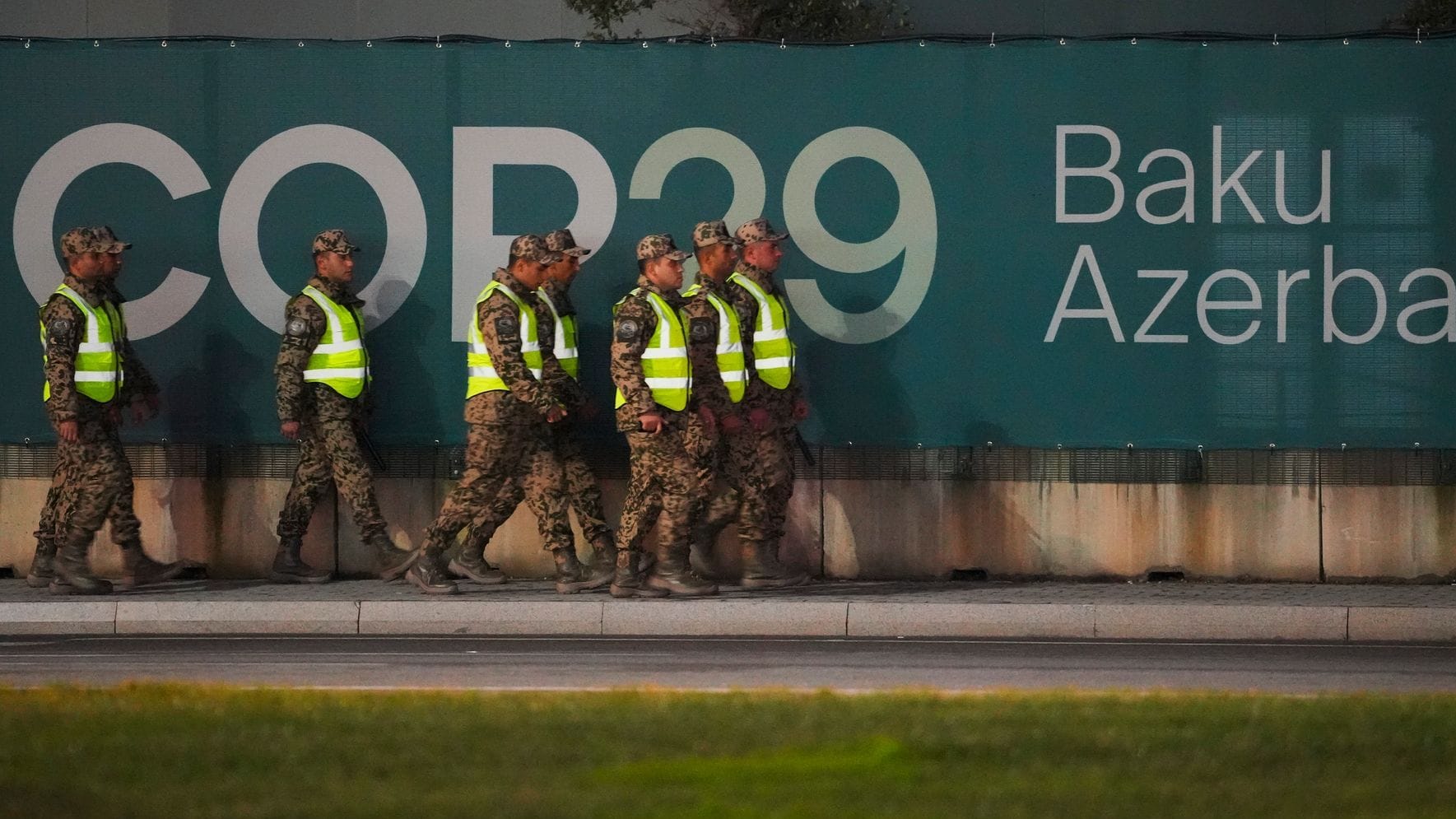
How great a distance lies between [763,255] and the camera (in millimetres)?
13969

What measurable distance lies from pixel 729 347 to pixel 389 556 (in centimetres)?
265

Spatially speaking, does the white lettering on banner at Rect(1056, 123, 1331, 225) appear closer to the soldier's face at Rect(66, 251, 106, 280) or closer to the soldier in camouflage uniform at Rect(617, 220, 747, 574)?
the soldier in camouflage uniform at Rect(617, 220, 747, 574)

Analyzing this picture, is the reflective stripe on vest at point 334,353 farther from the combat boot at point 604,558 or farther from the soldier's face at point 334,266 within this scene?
the combat boot at point 604,558

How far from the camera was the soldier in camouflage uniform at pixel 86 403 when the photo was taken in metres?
13.8

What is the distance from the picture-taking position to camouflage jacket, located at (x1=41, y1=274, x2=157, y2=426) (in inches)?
542

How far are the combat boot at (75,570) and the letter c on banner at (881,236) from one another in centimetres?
498

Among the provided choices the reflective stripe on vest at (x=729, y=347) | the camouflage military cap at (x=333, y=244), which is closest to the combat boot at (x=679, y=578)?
the reflective stripe on vest at (x=729, y=347)

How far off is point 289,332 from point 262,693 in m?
4.80

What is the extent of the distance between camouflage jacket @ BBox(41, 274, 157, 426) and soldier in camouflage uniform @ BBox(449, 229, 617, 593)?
2.51 meters

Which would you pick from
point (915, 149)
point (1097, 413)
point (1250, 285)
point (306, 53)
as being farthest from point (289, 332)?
point (1250, 285)

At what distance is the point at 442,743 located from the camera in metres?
8.27

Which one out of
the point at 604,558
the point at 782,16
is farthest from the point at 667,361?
the point at 782,16

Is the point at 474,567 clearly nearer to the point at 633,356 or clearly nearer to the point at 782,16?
the point at 633,356

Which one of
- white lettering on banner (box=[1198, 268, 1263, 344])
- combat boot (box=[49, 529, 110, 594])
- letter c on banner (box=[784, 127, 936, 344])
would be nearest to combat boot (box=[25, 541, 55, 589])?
combat boot (box=[49, 529, 110, 594])
